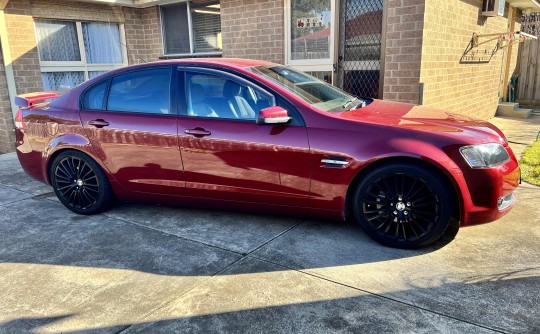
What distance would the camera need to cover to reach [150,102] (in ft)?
13.2

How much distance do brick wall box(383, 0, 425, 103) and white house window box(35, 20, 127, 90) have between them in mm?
6591

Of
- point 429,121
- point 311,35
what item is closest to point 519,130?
point 311,35

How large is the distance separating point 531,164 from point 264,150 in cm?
441

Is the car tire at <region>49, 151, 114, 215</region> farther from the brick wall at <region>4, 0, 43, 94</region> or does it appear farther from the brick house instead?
the brick wall at <region>4, 0, 43, 94</region>

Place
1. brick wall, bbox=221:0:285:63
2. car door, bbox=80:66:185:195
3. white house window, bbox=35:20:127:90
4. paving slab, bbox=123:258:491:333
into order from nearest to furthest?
paving slab, bbox=123:258:491:333 → car door, bbox=80:66:185:195 → brick wall, bbox=221:0:285:63 → white house window, bbox=35:20:127:90

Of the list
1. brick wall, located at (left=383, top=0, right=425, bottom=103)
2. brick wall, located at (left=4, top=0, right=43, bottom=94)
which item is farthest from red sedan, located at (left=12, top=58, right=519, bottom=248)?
brick wall, located at (left=4, top=0, right=43, bottom=94)

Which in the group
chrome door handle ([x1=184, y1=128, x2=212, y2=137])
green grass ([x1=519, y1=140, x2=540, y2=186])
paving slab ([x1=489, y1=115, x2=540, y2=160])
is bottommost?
green grass ([x1=519, y1=140, x2=540, y2=186])

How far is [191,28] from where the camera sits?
9.38 meters

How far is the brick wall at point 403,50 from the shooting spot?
6.09 meters

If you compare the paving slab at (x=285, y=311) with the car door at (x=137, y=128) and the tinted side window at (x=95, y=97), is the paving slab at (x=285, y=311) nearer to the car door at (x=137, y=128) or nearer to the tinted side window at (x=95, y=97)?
the car door at (x=137, y=128)

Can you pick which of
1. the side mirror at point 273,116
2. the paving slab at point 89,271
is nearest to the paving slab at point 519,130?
the side mirror at point 273,116

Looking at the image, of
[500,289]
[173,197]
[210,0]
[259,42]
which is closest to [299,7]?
[259,42]

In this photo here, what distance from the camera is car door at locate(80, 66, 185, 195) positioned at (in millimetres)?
3910

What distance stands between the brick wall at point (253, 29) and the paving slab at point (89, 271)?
490cm
